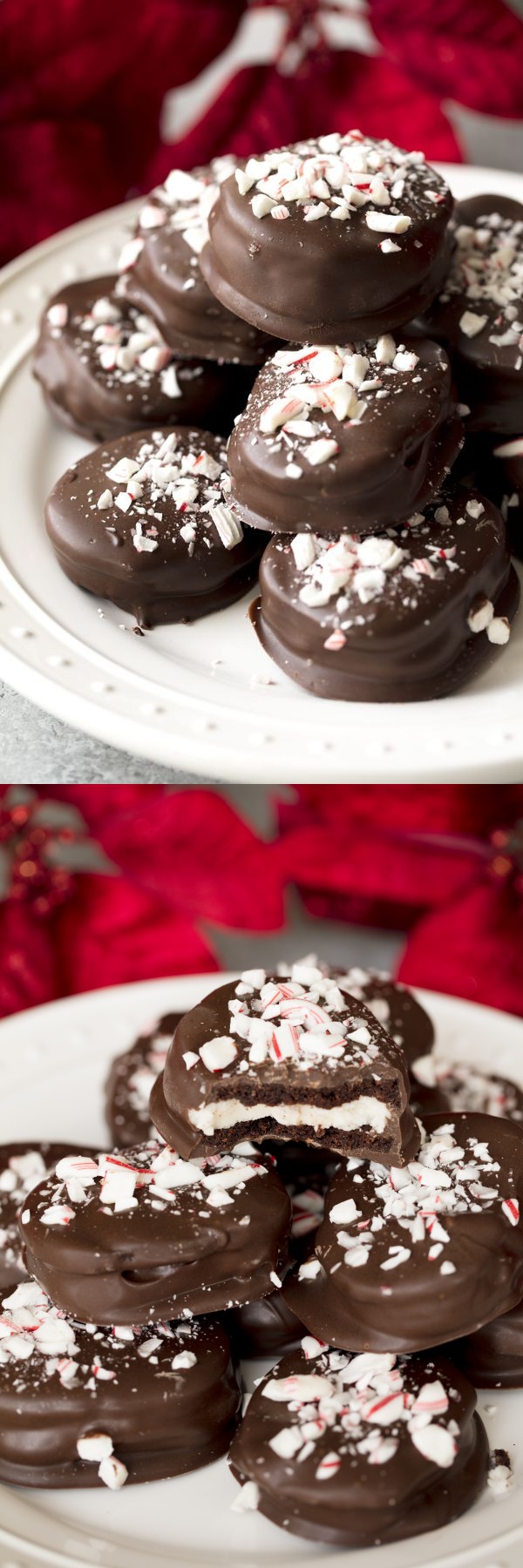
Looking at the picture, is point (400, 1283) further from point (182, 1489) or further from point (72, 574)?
point (72, 574)

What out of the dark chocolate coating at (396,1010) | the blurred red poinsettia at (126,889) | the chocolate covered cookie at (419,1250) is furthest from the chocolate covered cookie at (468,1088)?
the blurred red poinsettia at (126,889)

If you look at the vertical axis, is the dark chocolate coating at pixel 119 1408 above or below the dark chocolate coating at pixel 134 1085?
above

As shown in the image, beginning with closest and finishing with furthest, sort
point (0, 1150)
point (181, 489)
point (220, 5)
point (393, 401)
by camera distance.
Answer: point (393, 401) → point (181, 489) → point (0, 1150) → point (220, 5)

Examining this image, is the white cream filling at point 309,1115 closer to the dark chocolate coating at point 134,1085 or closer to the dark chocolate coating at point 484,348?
the dark chocolate coating at point 134,1085

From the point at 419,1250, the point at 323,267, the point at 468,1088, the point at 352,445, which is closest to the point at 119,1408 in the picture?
the point at 419,1250

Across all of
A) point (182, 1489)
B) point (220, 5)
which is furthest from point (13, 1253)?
point (220, 5)

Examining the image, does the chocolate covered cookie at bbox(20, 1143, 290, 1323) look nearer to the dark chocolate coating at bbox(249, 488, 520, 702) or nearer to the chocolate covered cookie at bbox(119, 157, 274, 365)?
the dark chocolate coating at bbox(249, 488, 520, 702)

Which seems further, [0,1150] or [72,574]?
[0,1150]
